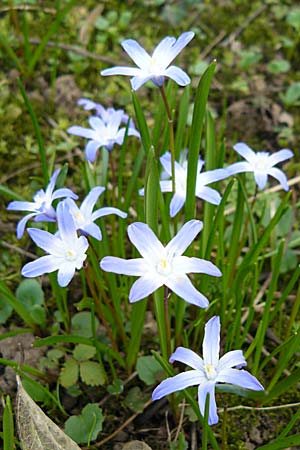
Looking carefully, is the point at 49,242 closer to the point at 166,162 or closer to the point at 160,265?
the point at 160,265

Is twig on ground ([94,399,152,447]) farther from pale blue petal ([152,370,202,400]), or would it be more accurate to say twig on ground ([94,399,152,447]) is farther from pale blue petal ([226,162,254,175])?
pale blue petal ([226,162,254,175])

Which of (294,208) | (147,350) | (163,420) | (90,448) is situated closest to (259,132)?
(294,208)

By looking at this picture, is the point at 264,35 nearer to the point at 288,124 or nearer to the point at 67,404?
the point at 288,124

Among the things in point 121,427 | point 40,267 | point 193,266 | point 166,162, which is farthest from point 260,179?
point 121,427

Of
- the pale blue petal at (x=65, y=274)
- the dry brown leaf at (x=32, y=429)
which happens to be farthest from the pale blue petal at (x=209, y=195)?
the dry brown leaf at (x=32, y=429)

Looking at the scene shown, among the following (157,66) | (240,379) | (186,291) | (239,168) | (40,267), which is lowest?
(240,379)

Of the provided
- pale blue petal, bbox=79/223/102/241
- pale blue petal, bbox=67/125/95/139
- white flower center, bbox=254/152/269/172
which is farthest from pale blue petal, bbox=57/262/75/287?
white flower center, bbox=254/152/269/172
